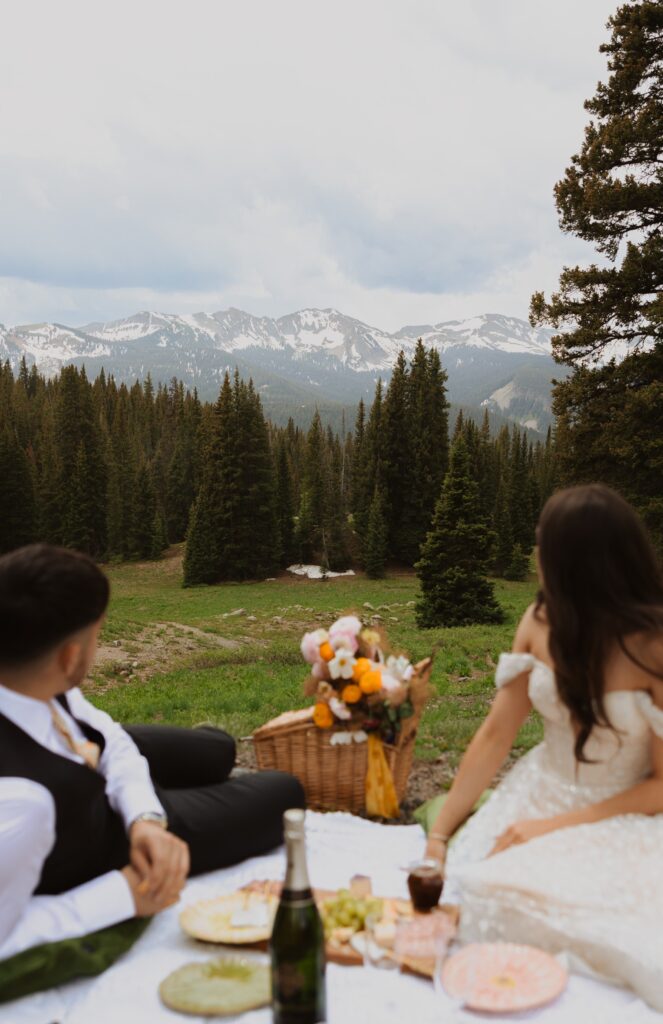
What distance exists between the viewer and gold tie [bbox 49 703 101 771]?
3111 mm

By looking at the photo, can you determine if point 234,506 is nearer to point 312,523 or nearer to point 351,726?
point 312,523

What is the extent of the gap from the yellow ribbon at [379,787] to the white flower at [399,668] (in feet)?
1.40

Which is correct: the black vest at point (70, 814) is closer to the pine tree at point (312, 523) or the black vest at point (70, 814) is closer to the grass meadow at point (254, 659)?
the grass meadow at point (254, 659)

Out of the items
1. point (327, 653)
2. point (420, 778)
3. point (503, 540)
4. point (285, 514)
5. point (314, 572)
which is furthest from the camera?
point (285, 514)

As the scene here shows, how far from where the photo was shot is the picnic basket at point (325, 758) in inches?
187

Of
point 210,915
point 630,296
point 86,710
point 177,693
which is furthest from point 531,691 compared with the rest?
point 630,296

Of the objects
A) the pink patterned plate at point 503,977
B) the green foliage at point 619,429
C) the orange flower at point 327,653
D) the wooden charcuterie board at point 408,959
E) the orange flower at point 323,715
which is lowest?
the wooden charcuterie board at point 408,959

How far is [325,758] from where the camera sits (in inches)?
188

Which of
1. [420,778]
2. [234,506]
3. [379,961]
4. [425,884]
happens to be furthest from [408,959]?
[234,506]

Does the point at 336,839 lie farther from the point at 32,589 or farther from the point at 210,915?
the point at 32,589

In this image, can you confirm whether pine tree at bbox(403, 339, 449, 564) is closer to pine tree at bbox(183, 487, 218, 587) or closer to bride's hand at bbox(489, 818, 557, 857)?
pine tree at bbox(183, 487, 218, 587)

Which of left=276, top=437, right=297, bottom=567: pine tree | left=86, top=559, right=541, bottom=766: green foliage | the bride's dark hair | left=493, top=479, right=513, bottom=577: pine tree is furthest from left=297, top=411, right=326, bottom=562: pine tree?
the bride's dark hair

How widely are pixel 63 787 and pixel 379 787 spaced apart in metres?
2.39

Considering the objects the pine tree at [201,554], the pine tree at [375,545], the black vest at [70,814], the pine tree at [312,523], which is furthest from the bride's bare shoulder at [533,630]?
the pine tree at [312,523]
